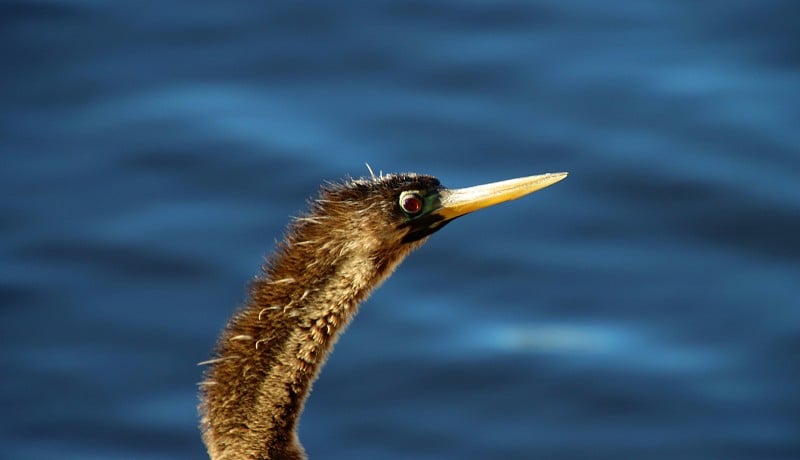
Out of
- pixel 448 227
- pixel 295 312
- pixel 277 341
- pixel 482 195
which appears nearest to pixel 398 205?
pixel 482 195

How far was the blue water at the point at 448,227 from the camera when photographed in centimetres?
815

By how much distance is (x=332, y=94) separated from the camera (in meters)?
9.67

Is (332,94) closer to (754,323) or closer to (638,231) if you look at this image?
(638,231)

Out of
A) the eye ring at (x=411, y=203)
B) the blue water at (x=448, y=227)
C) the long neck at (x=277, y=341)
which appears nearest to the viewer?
the long neck at (x=277, y=341)

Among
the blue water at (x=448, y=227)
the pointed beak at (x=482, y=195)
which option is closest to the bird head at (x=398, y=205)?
the pointed beak at (x=482, y=195)

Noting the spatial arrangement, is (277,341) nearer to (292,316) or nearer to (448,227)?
(292,316)

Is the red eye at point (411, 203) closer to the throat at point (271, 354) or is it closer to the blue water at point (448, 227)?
the throat at point (271, 354)

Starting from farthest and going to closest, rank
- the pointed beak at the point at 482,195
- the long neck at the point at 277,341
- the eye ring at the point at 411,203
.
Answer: the pointed beak at the point at 482,195, the eye ring at the point at 411,203, the long neck at the point at 277,341

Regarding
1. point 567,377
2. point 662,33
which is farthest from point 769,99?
point 567,377

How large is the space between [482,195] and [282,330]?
35.0 inches

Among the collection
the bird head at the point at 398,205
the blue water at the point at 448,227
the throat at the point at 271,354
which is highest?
the blue water at the point at 448,227

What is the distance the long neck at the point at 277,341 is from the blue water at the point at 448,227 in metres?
1.85

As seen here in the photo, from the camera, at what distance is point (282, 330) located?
236 inches

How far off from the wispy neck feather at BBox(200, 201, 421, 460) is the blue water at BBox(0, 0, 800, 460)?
185cm
